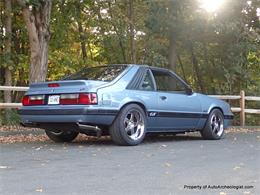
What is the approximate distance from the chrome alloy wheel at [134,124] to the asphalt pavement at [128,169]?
0.75ft

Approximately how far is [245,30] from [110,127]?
1290 cm

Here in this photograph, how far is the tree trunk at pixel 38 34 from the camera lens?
1270 cm

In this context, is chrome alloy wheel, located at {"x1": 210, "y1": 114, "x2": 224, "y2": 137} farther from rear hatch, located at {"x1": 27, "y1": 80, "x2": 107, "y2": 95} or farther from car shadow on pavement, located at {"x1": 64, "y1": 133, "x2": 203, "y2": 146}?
rear hatch, located at {"x1": 27, "y1": 80, "x2": 107, "y2": 95}

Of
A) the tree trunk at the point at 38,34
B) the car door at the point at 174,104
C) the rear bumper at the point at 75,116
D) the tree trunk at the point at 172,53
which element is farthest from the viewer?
the tree trunk at the point at 172,53

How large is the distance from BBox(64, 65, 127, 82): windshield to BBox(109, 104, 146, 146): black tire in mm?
669

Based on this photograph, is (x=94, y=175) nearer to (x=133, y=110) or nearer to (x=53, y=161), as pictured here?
(x=53, y=161)

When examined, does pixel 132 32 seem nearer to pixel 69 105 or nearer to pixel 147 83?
pixel 147 83

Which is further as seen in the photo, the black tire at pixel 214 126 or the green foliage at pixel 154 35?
the green foliage at pixel 154 35

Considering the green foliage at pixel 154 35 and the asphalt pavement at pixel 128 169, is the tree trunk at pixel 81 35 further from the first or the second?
the asphalt pavement at pixel 128 169

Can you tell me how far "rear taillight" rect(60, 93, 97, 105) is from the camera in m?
8.16

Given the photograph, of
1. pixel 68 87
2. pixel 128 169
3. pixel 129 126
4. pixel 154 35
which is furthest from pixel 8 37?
pixel 128 169

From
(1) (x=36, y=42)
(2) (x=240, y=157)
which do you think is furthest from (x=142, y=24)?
(2) (x=240, y=157)

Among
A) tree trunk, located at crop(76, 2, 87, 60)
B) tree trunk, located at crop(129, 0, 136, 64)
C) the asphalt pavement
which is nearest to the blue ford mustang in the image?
the asphalt pavement

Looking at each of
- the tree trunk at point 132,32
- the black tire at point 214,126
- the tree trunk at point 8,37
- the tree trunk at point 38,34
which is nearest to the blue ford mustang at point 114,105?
the black tire at point 214,126
